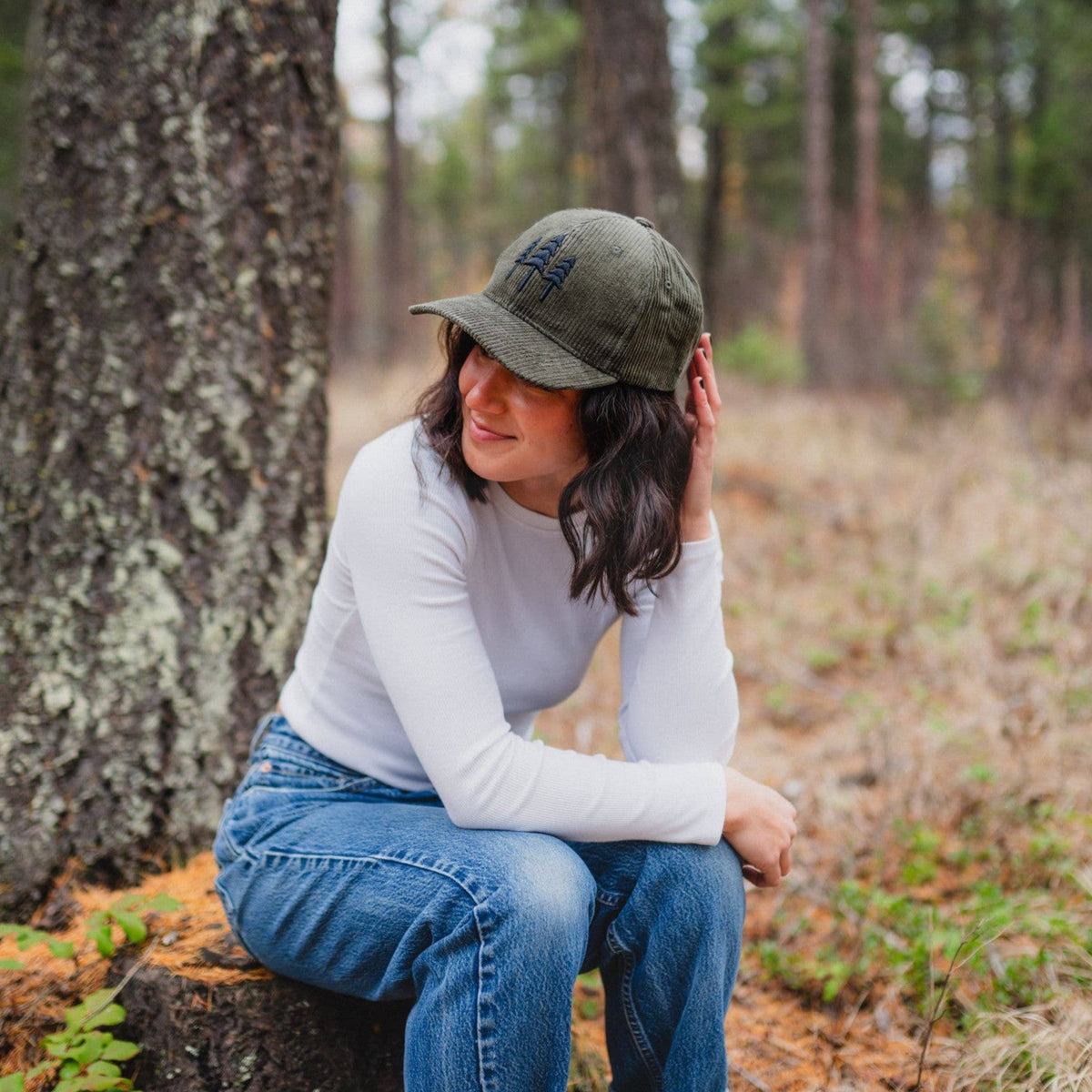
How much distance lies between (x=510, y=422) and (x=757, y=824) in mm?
794

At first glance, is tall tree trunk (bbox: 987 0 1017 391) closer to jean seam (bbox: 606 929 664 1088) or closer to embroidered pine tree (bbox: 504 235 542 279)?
embroidered pine tree (bbox: 504 235 542 279)

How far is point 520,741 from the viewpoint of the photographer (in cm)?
154

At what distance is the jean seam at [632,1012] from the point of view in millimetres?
1631

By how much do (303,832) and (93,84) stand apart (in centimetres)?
168

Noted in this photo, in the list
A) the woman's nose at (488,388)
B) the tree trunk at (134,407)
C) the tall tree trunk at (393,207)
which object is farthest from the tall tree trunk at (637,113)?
the tall tree trunk at (393,207)

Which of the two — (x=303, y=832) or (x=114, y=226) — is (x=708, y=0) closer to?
(x=114, y=226)

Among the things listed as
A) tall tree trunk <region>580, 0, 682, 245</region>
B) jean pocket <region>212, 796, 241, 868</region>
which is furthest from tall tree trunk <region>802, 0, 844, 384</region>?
jean pocket <region>212, 796, 241, 868</region>

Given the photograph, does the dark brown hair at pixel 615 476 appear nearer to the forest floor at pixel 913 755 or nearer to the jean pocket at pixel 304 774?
the forest floor at pixel 913 755

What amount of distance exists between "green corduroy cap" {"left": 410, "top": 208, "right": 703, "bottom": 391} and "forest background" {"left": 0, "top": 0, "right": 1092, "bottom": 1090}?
472mm

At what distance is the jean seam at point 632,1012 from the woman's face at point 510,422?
0.81m

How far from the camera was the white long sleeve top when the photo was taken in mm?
1513

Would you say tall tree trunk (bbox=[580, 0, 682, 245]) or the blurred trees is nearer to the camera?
tall tree trunk (bbox=[580, 0, 682, 245])

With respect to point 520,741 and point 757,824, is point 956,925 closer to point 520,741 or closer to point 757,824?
point 757,824

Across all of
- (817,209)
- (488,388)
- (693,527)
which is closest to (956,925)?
(693,527)
